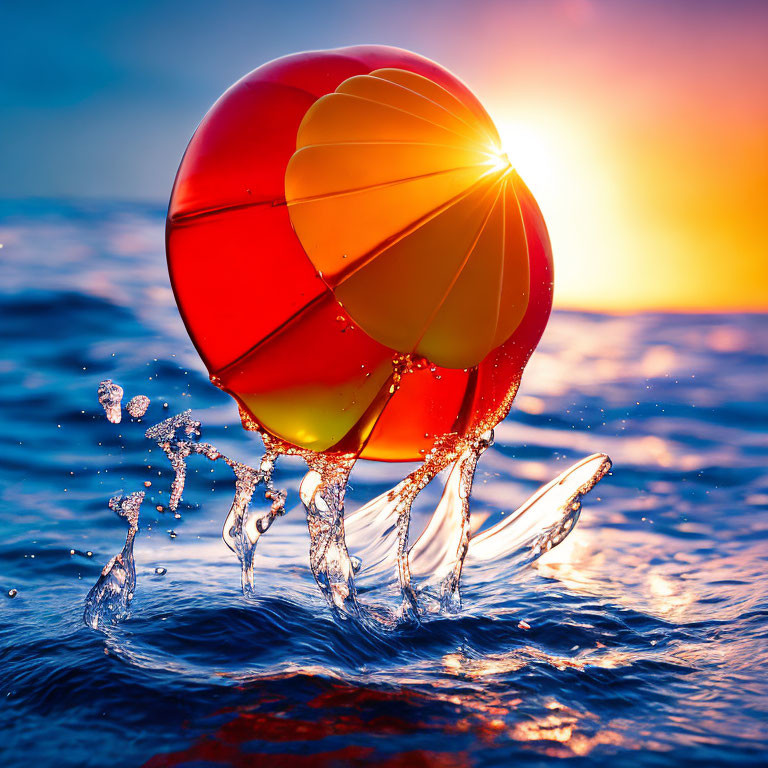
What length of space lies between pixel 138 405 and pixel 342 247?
2.95 metres

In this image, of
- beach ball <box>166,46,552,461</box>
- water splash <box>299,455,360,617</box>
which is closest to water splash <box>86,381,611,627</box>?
water splash <box>299,455,360,617</box>

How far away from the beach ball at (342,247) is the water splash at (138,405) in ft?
7.51

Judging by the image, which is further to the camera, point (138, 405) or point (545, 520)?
point (138, 405)

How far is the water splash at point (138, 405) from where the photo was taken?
5.93 metres

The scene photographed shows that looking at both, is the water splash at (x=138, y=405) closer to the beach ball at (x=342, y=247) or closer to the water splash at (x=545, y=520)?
the beach ball at (x=342, y=247)

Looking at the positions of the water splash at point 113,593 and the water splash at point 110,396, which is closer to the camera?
the water splash at point 113,593

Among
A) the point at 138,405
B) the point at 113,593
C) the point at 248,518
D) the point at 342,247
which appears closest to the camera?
the point at 342,247

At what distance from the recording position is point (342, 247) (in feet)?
11.5

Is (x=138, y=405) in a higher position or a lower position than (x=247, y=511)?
higher

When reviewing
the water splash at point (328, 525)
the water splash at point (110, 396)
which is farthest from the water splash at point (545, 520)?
the water splash at point (110, 396)

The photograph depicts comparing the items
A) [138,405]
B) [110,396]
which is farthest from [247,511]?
[138,405]

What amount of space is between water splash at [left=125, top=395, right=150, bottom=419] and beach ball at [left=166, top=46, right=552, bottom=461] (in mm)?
2290

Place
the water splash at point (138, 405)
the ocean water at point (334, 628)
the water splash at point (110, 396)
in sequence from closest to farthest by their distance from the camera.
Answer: the ocean water at point (334, 628)
the water splash at point (110, 396)
the water splash at point (138, 405)

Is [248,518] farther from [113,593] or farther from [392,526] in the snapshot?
[392,526]
